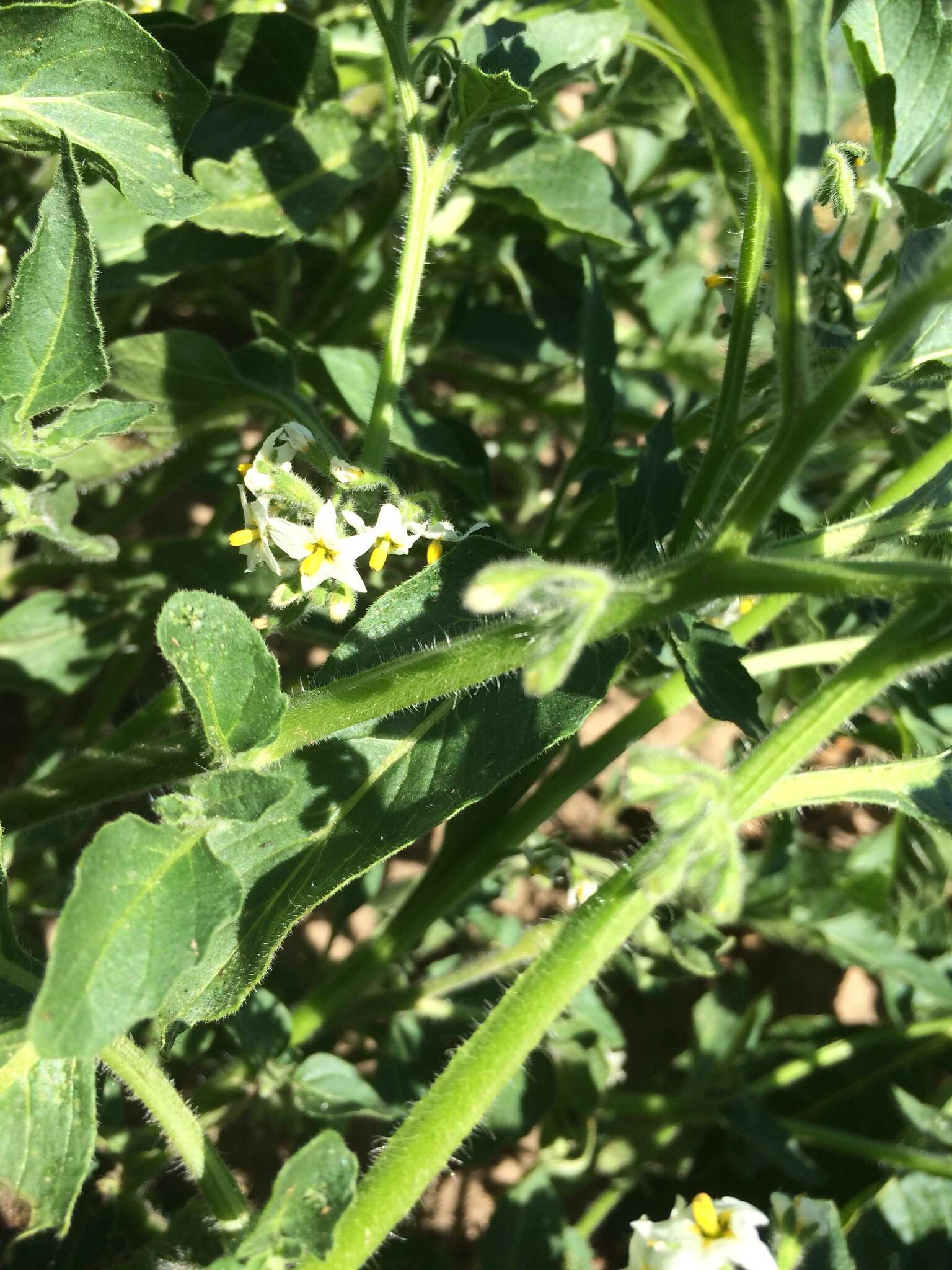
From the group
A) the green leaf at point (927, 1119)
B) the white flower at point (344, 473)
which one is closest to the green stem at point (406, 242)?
the white flower at point (344, 473)

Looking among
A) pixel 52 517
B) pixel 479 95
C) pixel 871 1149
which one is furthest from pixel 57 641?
pixel 871 1149

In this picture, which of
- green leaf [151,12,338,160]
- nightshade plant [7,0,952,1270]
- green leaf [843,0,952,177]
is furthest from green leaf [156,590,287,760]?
green leaf [843,0,952,177]

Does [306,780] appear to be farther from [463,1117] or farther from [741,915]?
[741,915]

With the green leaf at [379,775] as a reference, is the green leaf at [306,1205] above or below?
below

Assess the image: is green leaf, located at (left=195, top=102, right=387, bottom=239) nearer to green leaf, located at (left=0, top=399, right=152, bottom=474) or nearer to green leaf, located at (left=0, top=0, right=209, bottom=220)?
green leaf, located at (left=0, top=0, right=209, bottom=220)

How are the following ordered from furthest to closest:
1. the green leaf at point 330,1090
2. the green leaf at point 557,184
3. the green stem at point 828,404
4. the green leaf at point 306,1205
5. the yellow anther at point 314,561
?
the green leaf at point 557,184
the green leaf at point 330,1090
the yellow anther at point 314,561
the green leaf at point 306,1205
the green stem at point 828,404

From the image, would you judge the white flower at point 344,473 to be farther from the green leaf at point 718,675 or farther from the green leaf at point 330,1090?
the green leaf at point 330,1090

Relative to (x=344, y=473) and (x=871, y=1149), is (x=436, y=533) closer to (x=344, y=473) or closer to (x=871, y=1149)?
(x=344, y=473)
